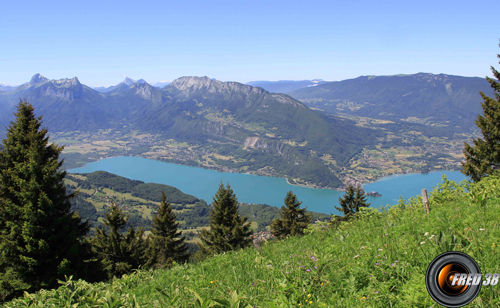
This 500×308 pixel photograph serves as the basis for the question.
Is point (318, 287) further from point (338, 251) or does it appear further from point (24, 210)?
point (24, 210)

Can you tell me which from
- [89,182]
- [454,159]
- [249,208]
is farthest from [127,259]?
[454,159]

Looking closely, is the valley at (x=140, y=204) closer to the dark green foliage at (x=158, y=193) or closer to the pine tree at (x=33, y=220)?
the dark green foliage at (x=158, y=193)

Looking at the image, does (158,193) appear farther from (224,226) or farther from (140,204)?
(224,226)

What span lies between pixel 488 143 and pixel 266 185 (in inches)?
5736

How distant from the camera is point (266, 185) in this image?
520 ft

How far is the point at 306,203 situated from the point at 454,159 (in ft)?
432

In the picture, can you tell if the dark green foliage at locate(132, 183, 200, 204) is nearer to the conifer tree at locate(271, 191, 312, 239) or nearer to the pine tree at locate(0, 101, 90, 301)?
the conifer tree at locate(271, 191, 312, 239)

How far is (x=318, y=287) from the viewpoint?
291 centimetres

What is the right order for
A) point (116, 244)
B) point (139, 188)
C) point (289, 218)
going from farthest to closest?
point (139, 188) < point (289, 218) < point (116, 244)

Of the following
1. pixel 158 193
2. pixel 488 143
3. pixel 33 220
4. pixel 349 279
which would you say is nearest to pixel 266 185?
pixel 158 193

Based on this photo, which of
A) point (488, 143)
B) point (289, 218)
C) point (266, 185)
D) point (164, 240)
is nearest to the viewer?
point (488, 143)

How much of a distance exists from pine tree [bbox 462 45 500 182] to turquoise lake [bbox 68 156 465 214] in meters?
90.9

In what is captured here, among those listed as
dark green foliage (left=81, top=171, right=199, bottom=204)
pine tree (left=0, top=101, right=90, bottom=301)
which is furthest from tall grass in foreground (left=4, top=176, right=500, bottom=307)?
dark green foliage (left=81, top=171, right=199, bottom=204)

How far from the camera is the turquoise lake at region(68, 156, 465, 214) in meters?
115
